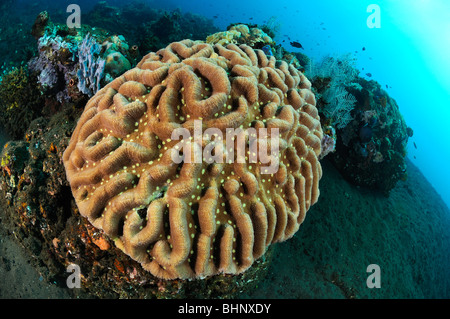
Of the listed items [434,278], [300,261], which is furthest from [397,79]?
[300,261]

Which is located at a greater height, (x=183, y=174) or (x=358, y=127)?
(x=358, y=127)

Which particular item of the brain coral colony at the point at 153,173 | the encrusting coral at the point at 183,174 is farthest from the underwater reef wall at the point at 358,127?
the encrusting coral at the point at 183,174

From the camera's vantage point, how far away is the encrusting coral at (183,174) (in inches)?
110

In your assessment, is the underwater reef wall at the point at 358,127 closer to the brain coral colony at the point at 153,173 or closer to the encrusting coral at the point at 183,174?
the brain coral colony at the point at 153,173

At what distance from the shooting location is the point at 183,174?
2855mm

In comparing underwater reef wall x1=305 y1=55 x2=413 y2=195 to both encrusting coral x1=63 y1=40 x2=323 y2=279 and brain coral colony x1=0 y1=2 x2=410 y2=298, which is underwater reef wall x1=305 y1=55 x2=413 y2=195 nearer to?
brain coral colony x1=0 y1=2 x2=410 y2=298

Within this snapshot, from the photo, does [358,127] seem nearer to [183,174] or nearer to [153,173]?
[183,174]

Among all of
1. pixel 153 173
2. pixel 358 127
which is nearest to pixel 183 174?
pixel 153 173

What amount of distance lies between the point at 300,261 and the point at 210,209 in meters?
3.49

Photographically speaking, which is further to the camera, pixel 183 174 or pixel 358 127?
pixel 358 127

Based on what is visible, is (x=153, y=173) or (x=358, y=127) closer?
(x=153, y=173)

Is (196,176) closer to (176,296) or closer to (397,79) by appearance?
(176,296)

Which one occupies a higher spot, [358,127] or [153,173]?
[358,127]

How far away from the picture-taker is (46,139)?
180 inches
